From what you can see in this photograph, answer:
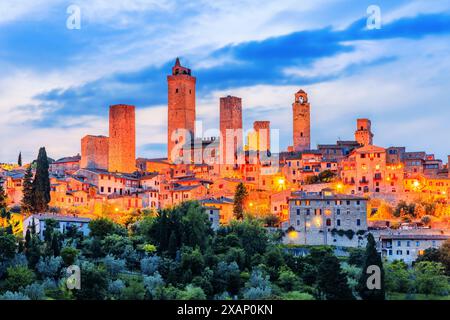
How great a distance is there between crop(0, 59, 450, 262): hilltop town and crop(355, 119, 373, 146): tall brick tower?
8 cm

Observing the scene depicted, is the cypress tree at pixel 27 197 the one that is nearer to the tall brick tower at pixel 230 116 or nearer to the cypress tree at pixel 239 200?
the cypress tree at pixel 239 200

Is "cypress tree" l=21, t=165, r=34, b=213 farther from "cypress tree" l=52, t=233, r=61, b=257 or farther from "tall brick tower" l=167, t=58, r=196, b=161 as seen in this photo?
"tall brick tower" l=167, t=58, r=196, b=161

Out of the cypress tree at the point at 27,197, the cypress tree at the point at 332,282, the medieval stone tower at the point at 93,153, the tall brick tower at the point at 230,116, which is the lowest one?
the cypress tree at the point at 332,282

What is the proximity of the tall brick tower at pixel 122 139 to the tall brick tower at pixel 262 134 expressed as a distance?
379 inches

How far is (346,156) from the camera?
7156 cm

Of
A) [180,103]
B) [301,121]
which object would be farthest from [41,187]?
[301,121]

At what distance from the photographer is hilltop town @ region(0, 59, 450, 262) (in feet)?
183

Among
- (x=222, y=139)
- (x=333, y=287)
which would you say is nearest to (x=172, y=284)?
(x=333, y=287)

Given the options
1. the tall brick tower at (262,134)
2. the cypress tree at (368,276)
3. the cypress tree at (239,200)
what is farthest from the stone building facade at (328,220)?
the tall brick tower at (262,134)

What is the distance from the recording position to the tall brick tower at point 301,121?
80.4m

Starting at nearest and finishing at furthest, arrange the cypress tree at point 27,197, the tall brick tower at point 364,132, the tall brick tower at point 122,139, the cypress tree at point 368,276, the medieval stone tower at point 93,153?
the cypress tree at point 368,276, the cypress tree at point 27,197, the medieval stone tower at point 93,153, the tall brick tower at point 122,139, the tall brick tower at point 364,132

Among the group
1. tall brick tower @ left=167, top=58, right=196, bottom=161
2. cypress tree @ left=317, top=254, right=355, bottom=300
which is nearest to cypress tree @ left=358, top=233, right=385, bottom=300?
cypress tree @ left=317, top=254, right=355, bottom=300

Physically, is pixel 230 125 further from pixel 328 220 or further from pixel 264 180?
pixel 328 220

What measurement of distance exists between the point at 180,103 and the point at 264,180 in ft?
49.3
